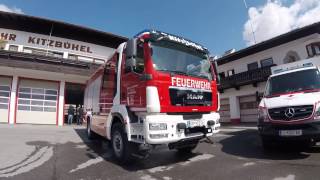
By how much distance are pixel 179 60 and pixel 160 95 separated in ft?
4.00

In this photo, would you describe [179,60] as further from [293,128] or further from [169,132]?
[293,128]

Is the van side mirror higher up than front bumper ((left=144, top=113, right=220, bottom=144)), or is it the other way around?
the van side mirror

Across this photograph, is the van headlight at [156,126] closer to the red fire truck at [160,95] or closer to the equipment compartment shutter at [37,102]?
the red fire truck at [160,95]

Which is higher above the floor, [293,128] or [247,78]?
[247,78]

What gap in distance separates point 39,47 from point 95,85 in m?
13.7

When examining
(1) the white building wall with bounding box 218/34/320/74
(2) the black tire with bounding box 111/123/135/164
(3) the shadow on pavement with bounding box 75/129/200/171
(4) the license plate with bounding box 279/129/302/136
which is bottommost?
(3) the shadow on pavement with bounding box 75/129/200/171

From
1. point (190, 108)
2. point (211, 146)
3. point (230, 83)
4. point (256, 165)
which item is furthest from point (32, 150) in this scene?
point (230, 83)

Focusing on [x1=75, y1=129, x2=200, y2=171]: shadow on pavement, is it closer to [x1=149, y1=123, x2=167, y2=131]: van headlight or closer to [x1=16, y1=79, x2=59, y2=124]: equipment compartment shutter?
[x1=149, y1=123, x2=167, y2=131]: van headlight

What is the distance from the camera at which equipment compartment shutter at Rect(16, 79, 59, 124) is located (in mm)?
17812

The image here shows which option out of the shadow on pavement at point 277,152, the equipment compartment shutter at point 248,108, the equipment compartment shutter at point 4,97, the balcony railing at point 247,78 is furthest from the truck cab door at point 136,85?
the equipment compartment shutter at point 248,108

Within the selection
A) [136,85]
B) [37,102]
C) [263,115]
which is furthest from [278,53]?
[37,102]

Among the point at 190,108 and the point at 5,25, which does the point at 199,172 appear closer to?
the point at 190,108

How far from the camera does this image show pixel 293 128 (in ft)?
19.5

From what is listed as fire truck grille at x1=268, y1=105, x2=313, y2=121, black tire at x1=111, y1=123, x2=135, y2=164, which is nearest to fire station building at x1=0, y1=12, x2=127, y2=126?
black tire at x1=111, y1=123, x2=135, y2=164
